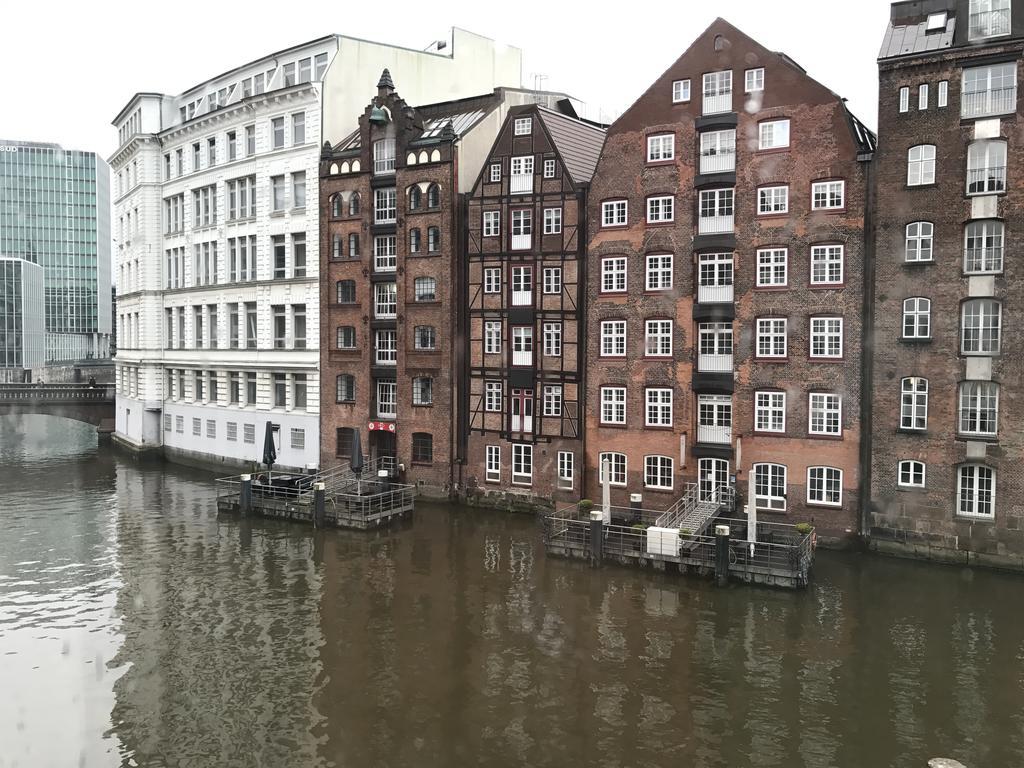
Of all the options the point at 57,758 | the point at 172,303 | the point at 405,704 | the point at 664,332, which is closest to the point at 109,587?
the point at 57,758

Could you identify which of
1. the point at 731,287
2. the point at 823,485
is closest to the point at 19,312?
the point at 731,287

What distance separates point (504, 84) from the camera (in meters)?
60.8

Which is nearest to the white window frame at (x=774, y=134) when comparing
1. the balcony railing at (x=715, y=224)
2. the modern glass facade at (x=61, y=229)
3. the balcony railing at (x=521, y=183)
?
the balcony railing at (x=715, y=224)

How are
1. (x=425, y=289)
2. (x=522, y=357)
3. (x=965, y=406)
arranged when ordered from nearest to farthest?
(x=965, y=406) → (x=522, y=357) → (x=425, y=289)

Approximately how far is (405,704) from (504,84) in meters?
49.6

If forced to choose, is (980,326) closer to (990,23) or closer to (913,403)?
(913,403)

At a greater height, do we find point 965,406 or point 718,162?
point 718,162

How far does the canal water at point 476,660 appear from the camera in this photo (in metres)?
19.5

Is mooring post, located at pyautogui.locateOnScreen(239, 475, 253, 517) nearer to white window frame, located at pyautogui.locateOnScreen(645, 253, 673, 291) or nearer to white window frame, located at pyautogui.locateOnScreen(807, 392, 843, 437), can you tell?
white window frame, located at pyautogui.locateOnScreen(645, 253, 673, 291)

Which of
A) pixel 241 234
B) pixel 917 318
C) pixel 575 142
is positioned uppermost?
pixel 575 142

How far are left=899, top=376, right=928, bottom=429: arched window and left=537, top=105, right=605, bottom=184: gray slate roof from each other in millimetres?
17958

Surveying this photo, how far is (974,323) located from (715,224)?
11406mm

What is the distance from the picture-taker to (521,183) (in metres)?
43.2

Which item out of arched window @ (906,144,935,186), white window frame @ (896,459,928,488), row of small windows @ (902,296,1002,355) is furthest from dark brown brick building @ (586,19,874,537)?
row of small windows @ (902,296,1002,355)
